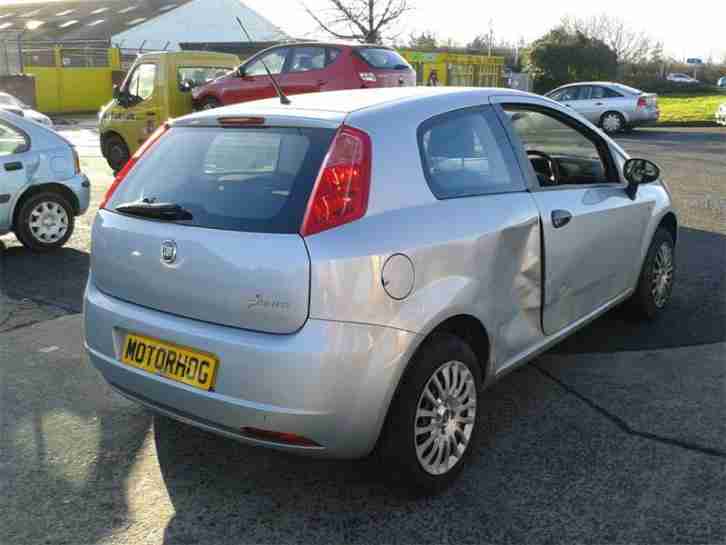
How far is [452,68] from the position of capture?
27266 mm

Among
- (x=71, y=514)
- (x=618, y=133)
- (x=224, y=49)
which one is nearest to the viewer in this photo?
(x=71, y=514)

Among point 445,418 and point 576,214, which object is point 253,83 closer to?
point 576,214

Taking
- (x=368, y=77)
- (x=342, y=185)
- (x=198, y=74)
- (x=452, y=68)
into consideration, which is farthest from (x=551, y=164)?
(x=452, y=68)

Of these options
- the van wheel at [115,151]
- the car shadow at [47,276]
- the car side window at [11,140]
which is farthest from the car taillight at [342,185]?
the van wheel at [115,151]

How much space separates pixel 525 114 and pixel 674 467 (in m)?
1.90

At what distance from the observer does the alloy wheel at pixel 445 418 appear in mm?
2985

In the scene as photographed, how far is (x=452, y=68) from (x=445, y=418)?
25643 millimetres

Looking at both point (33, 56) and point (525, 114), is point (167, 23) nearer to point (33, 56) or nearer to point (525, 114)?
point (33, 56)

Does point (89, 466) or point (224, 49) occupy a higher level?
point (224, 49)

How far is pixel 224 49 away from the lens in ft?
123

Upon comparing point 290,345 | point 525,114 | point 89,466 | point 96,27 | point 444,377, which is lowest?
point 89,466

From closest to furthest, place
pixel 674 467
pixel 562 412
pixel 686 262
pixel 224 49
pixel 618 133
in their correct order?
pixel 674 467 → pixel 562 412 → pixel 686 262 → pixel 618 133 → pixel 224 49

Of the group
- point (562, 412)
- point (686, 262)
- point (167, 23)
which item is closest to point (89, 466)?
point (562, 412)

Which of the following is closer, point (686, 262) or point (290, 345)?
point (290, 345)
